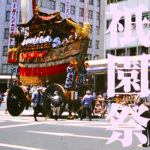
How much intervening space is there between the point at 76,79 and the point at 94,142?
23.2ft

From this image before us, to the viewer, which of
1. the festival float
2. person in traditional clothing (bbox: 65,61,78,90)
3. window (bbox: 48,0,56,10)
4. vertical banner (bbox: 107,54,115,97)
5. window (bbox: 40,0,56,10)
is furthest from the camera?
window (bbox: 48,0,56,10)

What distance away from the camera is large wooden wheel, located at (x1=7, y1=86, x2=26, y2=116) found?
1513 centimetres

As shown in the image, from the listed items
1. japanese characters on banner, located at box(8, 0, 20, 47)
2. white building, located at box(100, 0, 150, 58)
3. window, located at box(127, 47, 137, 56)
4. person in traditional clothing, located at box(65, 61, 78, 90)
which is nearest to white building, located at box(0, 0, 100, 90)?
japanese characters on banner, located at box(8, 0, 20, 47)

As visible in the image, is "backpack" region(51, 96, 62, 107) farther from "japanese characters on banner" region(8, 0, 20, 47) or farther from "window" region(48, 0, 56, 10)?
"window" region(48, 0, 56, 10)

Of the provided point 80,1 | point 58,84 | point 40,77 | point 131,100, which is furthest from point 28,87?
point 80,1

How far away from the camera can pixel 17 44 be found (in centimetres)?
1675

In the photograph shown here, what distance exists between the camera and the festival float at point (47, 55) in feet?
45.3

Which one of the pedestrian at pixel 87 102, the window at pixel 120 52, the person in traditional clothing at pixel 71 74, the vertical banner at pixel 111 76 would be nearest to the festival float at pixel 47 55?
the person in traditional clothing at pixel 71 74

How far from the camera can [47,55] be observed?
14.6 metres

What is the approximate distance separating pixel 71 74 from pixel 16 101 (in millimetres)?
3961

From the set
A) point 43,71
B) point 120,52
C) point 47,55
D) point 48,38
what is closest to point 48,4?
point 120,52

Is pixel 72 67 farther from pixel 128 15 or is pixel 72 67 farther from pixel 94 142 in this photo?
pixel 94 142

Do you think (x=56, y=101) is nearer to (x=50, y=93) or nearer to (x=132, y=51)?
(x=50, y=93)

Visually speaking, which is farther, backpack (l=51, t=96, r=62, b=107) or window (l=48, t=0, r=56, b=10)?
window (l=48, t=0, r=56, b=10)
